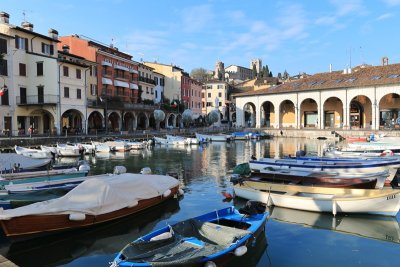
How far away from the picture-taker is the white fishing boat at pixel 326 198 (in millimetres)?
13578

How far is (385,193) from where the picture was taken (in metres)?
13.6

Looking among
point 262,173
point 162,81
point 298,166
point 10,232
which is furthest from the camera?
point 162,81

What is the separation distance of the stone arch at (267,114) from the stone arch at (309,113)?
6.34 meters

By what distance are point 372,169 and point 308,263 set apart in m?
12.0

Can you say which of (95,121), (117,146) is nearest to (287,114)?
(95,121)

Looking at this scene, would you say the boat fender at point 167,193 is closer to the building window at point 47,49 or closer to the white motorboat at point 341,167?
the white motorboat at point 341,167

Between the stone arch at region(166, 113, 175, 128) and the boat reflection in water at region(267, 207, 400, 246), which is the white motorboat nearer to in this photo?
the boat reflection in water at region(267, 207, 400, 246)

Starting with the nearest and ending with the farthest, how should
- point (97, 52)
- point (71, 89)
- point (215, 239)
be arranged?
point (215, 239) → point (71, 89) → point (97, 52)

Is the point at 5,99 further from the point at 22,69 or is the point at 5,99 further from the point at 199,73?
the point at 199,73

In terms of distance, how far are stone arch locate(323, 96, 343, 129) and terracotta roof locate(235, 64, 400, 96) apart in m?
3.52

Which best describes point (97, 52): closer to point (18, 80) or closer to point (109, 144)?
point (18, 80)

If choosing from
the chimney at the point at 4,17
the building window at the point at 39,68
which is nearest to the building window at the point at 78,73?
the building window at the point at 39,68

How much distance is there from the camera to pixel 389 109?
59.2 meters

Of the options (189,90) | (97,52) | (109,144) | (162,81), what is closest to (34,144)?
(109,144)
